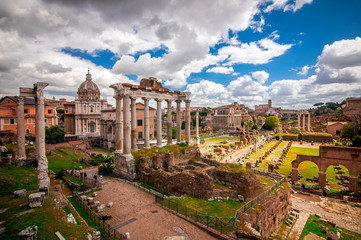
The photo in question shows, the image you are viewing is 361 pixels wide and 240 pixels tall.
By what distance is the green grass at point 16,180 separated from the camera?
12109 mm

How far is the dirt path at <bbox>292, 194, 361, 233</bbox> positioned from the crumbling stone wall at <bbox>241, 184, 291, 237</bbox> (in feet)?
8.23

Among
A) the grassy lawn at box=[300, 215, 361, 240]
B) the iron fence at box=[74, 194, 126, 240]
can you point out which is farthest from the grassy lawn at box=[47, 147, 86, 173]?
the grassy lawn at box=[300, 215, 361, 240]

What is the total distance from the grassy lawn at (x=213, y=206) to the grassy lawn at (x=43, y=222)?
634 centimetres

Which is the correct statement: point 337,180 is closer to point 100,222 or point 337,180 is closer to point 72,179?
point 100,222

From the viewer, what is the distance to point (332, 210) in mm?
16094

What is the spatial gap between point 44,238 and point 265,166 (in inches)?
1211

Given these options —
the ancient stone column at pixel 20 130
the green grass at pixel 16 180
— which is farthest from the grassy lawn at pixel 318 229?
the ancient stone column at pixel 20 130

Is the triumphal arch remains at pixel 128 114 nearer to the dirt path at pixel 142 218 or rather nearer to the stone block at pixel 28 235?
the dirt path at pixel 142 218

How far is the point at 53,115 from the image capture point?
44.6 meters

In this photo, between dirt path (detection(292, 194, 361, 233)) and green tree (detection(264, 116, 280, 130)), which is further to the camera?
green tree (detection(264, 116, 280, 130))

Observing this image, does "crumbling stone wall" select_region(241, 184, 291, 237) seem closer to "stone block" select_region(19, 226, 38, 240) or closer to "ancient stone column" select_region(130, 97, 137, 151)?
"stone block" select_region(19, 226, 38, 240)

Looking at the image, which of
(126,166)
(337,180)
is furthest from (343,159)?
(126,166)

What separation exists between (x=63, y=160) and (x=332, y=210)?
110 feet

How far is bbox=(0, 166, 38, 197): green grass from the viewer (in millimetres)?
12109
